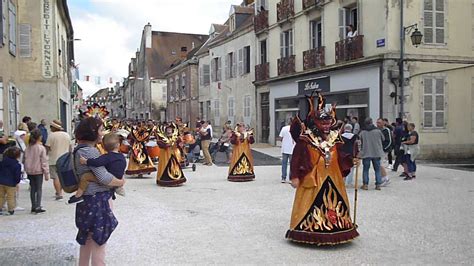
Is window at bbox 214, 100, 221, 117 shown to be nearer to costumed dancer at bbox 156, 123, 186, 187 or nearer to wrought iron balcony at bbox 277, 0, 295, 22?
wrought iron balcony at bbox 277, 0, 295, 22

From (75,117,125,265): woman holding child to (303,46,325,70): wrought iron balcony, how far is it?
1742 centimetres

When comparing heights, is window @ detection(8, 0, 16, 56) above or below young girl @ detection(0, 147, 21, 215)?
above

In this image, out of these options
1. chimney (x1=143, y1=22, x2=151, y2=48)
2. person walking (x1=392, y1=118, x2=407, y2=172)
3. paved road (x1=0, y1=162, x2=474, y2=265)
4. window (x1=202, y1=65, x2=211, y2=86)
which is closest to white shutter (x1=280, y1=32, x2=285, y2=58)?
person walking (x1=392, y1=118, x2=407, y2=172)

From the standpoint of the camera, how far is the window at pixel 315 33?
21.9m

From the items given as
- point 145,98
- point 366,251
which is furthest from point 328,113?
point 145,98

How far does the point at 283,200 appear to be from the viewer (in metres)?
9.38

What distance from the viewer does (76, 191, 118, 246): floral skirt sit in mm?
4145

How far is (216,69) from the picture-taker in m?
33.8

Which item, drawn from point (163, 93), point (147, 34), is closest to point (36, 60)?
point (163, 93)

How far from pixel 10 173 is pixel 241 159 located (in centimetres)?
583

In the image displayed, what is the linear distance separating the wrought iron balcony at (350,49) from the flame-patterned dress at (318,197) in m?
12.9

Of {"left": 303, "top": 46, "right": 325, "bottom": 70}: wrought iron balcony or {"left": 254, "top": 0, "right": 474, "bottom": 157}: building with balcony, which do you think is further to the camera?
{"left": 303, "top": 46, "right": 325, "bottom": 70}: wrought iron balcony

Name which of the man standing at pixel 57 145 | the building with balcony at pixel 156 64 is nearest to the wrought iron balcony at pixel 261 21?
the man standing at pixel 57 145

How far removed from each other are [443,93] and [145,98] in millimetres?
42583
